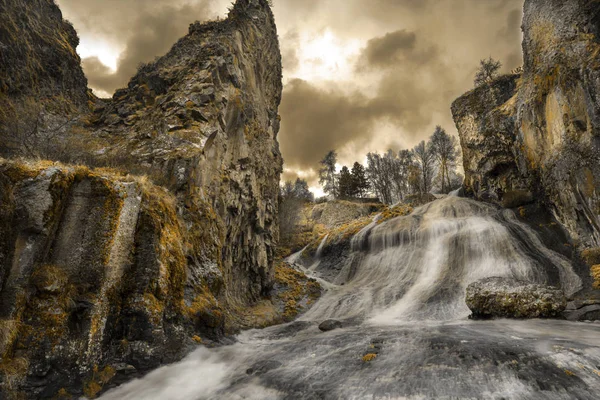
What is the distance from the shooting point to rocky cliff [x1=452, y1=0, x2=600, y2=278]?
12.8 m

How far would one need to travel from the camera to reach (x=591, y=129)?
1235cm

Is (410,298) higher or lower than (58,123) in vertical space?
lower

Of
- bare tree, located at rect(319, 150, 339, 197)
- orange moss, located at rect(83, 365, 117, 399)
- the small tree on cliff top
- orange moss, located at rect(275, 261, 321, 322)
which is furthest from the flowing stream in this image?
bare tree, located at rect(319, 150, 339, 197)

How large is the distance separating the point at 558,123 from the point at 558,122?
0.05 m

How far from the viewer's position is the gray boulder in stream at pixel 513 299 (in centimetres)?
934

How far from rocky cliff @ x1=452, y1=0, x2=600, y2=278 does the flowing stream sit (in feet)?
9.84

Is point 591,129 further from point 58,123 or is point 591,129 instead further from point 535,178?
point 58,123

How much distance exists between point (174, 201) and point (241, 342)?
495 centimetres

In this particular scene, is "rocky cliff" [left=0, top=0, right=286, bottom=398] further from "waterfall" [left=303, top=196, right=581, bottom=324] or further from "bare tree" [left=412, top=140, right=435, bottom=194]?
"bare tree" [left=412, top=140, right=435, bottom=194]

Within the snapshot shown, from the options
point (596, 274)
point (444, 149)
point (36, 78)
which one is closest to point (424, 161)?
point (444, 149)

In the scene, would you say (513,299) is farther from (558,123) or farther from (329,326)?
(558,123)

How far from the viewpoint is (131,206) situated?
6.81m

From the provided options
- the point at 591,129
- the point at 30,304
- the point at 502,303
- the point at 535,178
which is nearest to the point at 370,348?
the point at 502,303

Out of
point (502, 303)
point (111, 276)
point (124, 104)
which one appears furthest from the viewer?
point (124, 104)
